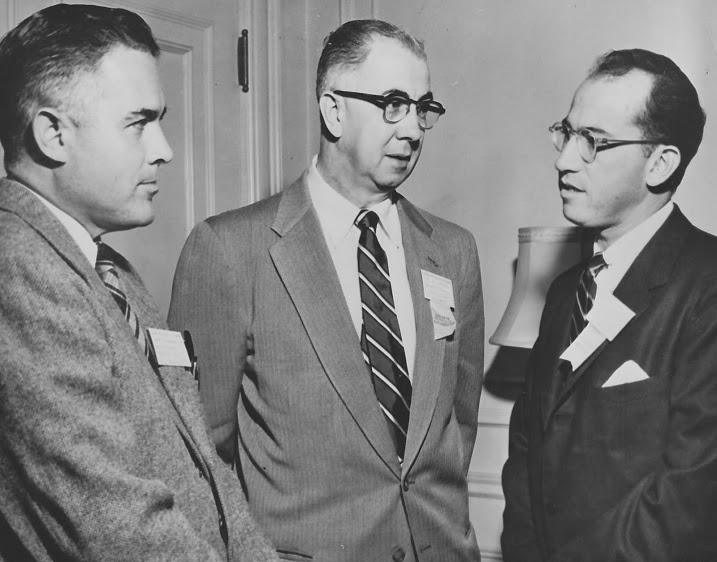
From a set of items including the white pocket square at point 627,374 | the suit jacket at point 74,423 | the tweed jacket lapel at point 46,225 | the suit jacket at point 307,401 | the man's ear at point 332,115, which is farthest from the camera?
the man's ear at point 332,115

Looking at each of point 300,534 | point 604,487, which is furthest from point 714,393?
point 300,534

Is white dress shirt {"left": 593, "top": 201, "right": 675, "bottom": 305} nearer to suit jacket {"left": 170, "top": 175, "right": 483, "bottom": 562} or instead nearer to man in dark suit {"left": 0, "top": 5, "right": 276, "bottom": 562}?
suit jacket {"left": 170, "top": 175, "right": 483, "bottom": 562}

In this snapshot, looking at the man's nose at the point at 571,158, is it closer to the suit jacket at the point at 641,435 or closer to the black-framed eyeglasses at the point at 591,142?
the black-framed eyeglasses at the point at 591,142

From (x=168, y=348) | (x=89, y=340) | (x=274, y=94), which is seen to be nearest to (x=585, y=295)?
(x=168, y=348)

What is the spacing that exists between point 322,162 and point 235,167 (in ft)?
3.13

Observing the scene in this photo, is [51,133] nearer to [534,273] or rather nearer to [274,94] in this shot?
[534,273]

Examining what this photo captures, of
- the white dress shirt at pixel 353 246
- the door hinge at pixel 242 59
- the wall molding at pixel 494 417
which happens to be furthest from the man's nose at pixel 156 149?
the wall molding at pixel 494 417

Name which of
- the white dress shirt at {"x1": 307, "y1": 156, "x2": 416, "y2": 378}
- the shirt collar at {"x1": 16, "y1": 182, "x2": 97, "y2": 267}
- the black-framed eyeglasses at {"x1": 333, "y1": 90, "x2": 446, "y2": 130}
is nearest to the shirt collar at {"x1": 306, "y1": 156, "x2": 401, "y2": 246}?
the white dress shirt at {"x1": 307, "y1": 156, "x2": 416, "y2": 378}

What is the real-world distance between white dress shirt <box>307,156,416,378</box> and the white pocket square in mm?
506

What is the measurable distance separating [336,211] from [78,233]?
880mm

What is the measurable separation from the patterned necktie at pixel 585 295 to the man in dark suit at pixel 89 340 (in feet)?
3.25

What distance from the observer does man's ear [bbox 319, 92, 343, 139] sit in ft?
7.23

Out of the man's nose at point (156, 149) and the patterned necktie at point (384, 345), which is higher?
the man's nose at point (156, 149)

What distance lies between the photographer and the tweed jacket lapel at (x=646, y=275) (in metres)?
1.95
